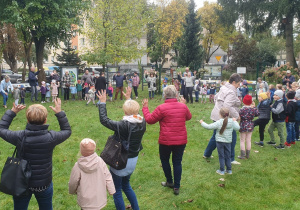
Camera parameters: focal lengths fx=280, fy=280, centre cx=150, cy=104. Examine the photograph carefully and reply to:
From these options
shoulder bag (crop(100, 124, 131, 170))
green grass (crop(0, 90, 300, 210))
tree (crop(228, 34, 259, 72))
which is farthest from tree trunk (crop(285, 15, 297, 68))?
shoulder bag (crop(100, 124, 131, 170))

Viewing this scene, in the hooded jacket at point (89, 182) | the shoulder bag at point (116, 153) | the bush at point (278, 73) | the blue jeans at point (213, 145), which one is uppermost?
the bush at point (278, 73)

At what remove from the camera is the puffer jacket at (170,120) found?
486 cm

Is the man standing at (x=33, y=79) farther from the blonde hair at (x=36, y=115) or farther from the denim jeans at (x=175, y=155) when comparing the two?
the blonde hair at (x=36, y=115)

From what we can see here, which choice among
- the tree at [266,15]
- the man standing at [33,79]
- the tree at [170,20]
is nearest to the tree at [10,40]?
the man standing at [33,79]

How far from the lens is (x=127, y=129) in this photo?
3.97 m

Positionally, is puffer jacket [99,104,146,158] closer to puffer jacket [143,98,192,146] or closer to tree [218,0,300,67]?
puffer jacket [143,98,192,146]

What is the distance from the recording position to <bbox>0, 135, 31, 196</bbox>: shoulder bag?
3.18 meters

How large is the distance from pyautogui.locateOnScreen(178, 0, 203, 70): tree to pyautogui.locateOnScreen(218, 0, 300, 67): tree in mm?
4085

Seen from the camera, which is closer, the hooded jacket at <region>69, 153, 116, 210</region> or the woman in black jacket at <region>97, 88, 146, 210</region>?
the hooded jacket at <region>69, 153, 116, 210</region>

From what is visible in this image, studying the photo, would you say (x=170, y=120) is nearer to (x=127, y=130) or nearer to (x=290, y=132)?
(x=127, y=130)

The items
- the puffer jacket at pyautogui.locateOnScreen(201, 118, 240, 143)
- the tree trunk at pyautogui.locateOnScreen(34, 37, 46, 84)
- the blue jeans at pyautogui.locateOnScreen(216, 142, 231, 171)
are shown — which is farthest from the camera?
the tree trunk at pyautogui.locateOnScreen(34, 37, 46, 84)

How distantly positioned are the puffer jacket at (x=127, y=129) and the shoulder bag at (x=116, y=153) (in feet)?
0.21

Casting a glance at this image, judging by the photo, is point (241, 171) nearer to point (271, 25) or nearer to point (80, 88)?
point (80, 88)

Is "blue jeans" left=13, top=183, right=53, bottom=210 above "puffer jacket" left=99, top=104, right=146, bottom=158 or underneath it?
underneath
